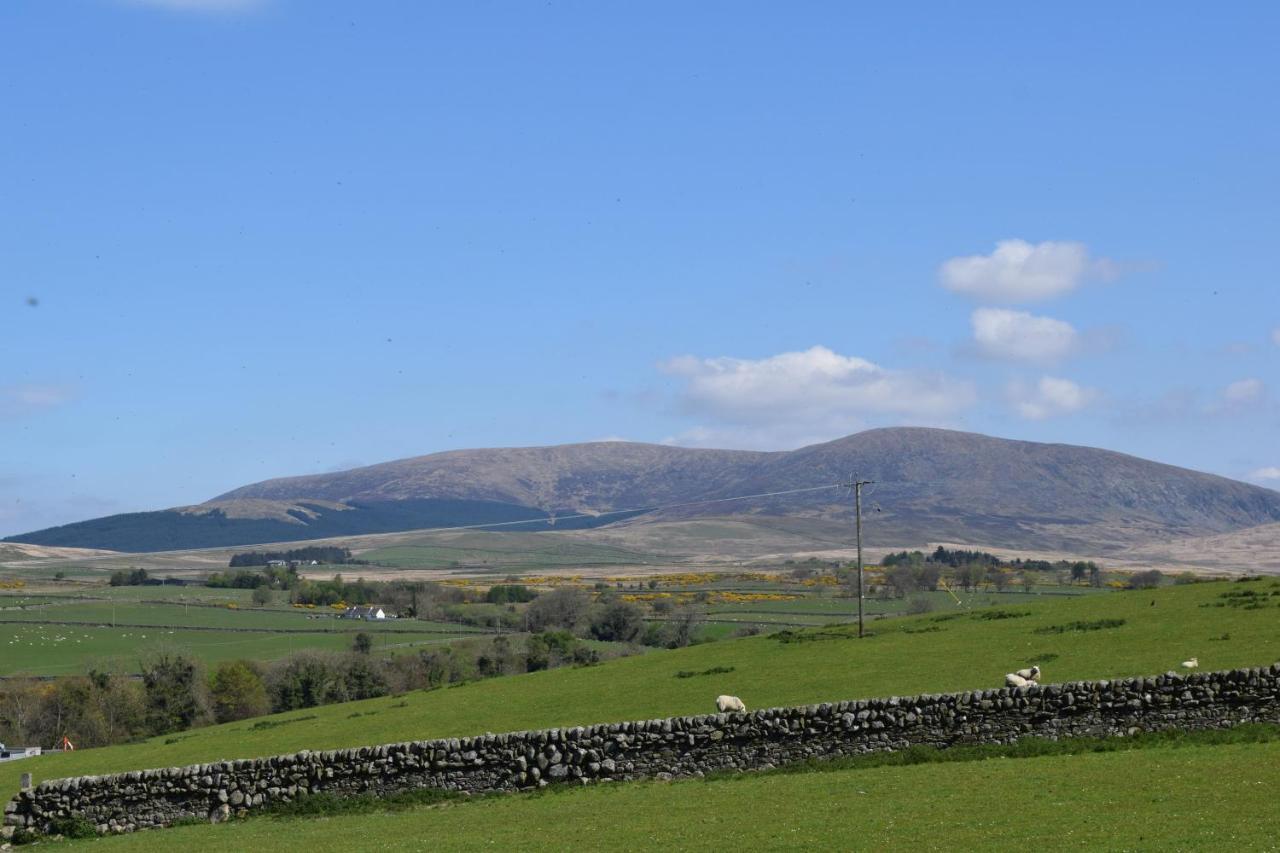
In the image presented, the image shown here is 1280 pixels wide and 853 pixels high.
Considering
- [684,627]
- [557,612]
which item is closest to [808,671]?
[684,627]

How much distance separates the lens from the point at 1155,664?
135 ft

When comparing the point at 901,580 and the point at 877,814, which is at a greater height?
the point at 877,814

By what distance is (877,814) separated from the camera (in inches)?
884

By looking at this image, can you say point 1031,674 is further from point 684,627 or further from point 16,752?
point 684,627

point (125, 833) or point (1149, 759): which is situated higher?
point (1149, 759)

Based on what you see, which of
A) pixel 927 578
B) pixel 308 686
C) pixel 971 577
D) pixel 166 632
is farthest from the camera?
pixel 971 577

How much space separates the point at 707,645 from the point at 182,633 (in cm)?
8864

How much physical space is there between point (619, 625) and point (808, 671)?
77.6 meters

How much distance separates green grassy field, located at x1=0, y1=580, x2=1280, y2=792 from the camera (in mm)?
43969

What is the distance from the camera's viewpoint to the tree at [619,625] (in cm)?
12625

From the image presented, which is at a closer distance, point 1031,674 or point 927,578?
A: point 1031,674

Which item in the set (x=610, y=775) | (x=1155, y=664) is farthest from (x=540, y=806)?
A: (x=1155, y=664)

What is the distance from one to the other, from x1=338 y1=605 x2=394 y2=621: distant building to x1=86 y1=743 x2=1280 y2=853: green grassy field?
130 meters

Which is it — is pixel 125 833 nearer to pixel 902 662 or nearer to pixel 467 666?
pixel 902 662
